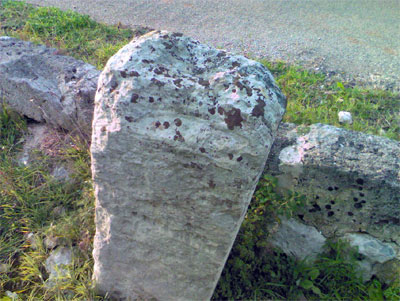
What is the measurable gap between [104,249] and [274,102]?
1.22m

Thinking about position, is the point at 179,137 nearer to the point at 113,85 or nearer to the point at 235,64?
the point at 113,85

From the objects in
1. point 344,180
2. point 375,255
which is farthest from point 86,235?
point 375,255

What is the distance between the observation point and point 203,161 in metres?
1.52

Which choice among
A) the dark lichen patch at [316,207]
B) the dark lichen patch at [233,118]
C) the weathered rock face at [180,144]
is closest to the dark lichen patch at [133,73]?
the weathered rock face at [180,144]

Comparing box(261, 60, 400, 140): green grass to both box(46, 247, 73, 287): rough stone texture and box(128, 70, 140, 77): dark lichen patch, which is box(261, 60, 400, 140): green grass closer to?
box(128, 70, 140, 77): dark lichen patch

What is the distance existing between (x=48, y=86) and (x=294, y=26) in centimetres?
383

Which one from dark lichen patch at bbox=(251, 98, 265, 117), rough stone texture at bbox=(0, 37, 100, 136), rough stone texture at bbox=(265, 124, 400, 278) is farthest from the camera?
rough stone texture at bbox=(0, 37, 100, 136)

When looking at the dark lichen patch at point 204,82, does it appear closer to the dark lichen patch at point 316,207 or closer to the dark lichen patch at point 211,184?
the dark lichen patch at point 211,184

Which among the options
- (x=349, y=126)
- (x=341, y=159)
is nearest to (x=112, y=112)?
(x=341, y=159)

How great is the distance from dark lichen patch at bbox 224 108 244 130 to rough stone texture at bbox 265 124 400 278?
2.89ft

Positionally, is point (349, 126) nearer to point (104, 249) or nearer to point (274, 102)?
point (274, 102)

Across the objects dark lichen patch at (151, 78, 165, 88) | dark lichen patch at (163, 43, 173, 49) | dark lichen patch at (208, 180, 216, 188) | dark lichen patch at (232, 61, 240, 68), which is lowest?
dark lichen patch at (208, 180, 216, 188)

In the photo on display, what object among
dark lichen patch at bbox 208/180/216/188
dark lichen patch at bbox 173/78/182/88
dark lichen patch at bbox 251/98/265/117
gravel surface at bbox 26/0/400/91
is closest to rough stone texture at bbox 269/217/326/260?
dark lichen patch at bbox 208/180/216/188

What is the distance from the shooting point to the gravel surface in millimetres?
4398
